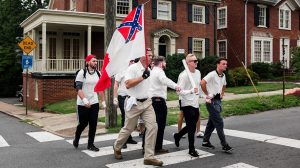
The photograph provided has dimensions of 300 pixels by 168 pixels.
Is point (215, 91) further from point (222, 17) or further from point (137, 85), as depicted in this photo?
point (222, 17)

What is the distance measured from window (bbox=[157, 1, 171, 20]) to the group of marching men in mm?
18347

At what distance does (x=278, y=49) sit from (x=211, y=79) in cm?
2757

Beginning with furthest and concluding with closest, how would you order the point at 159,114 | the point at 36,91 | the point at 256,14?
the point at 256,14, the point at 36,91, the point at 159,114

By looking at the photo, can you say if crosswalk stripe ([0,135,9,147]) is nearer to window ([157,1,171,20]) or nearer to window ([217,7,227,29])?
window ([157,1,171,20])

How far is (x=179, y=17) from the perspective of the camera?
A: 85.7 ft

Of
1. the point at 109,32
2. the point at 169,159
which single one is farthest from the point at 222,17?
the point at 169,159

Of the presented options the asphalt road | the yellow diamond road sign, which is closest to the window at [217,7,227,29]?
the yellow diamond road sign

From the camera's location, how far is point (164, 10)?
25.7 meters

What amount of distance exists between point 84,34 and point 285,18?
63.2ft

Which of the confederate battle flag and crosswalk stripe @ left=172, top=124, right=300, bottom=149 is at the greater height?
the confederate battle flag

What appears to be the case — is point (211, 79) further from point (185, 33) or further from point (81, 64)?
point (185, 33)

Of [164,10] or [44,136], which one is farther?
[164,10]

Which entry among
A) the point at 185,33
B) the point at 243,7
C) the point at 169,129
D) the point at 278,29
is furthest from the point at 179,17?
the point at 169,129

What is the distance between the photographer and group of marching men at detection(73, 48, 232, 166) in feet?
20.8
